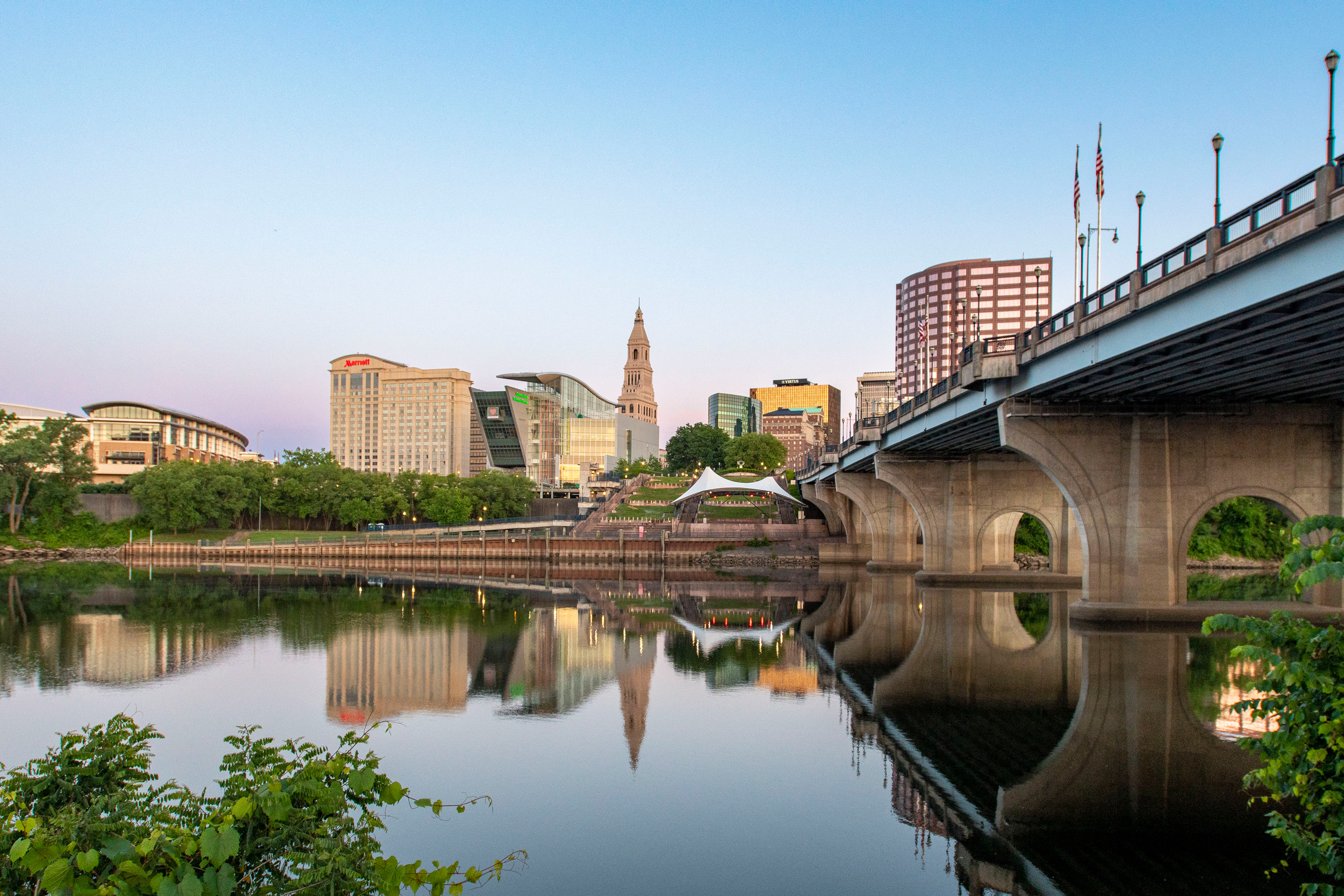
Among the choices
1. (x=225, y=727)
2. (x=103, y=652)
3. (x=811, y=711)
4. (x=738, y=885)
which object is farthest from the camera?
(x=103, y=652)

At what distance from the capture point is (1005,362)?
34375 millimetres

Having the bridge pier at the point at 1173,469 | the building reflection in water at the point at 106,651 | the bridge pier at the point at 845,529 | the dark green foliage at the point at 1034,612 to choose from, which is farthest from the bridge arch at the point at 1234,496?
the bridge pier at the point at 845,529

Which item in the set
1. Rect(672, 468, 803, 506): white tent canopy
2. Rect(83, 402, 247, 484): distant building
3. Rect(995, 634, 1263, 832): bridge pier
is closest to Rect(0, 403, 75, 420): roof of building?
Rect(83, 402, 247, 484): distant building

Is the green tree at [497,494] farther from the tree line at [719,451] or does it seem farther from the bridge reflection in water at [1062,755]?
the bridge reflection in water at [1062,755]

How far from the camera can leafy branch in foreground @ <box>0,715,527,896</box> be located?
17.7 ft

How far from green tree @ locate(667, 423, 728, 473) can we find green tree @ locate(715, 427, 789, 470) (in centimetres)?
524

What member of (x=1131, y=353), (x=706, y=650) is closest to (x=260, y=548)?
(x=706, y=650)

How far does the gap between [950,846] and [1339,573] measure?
8.19 meters

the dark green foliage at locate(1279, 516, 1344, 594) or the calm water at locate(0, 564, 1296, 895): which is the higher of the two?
the dark green foliage at locate(1279, 516, 1344, 594)

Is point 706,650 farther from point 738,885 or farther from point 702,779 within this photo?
point 738,885

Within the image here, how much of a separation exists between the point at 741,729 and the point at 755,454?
149 m

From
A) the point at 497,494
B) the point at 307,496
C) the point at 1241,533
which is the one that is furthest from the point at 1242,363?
the point at 497,494

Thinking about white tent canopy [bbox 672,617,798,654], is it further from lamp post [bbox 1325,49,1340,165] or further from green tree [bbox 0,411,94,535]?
green tree [bbox 0,411,94,535]

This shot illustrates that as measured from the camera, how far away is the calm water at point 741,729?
42.9 ft
